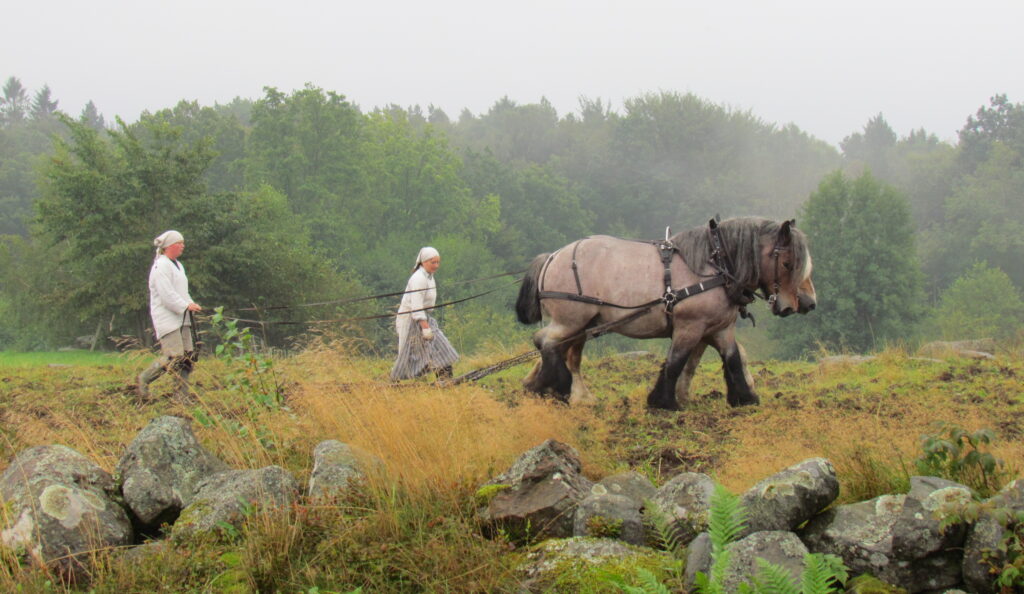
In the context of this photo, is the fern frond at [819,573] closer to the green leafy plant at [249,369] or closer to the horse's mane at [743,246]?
the green leafy plant at [249,369]

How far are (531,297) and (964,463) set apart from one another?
5.81 m

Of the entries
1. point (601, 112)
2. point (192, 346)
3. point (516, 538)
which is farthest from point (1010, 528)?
point (601, 112)

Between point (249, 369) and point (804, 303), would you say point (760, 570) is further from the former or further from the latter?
point (804, 303)

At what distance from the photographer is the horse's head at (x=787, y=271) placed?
27.7 ft

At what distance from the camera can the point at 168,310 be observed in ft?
30.1

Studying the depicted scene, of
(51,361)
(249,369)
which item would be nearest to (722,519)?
(249,369)

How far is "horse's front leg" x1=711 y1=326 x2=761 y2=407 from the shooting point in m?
9.00

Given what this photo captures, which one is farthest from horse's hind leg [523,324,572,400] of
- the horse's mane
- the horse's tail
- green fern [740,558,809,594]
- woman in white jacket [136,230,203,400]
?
green fern [740,558,809,594]

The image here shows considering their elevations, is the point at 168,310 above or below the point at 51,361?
above

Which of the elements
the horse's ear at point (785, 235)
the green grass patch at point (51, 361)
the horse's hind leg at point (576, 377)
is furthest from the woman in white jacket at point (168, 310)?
the horse's ear at point (785, 235)

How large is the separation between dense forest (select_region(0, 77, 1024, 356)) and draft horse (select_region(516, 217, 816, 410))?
241 cm

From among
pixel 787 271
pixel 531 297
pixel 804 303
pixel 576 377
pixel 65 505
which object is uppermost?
pixel 787 271

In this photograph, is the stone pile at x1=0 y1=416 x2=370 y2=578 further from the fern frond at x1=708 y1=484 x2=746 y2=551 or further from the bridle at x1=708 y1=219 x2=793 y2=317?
the bridle at x1=708 y1=219 x2=793 y2=317

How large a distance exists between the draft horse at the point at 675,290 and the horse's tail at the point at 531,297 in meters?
0.03
